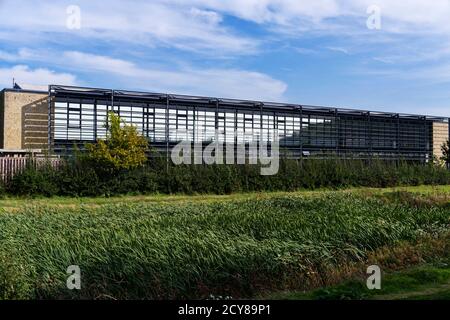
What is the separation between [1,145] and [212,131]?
1450 cm

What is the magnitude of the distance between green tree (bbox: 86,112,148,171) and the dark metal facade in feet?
12.3

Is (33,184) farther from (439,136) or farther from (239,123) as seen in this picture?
(439,136)

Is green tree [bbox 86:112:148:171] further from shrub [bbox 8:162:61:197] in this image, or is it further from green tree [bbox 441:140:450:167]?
green tree [bbox 441:140:450:167]

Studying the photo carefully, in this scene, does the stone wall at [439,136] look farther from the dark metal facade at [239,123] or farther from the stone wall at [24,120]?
the stone wall at [24,120]

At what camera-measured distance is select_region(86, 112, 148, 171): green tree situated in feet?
92.8

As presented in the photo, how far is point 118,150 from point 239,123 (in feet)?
48.7

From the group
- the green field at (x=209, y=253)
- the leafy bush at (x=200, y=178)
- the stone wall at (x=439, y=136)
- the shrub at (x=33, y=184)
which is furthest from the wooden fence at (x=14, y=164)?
the stone wall at (x=439, y=136)

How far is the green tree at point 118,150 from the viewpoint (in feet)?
92.8

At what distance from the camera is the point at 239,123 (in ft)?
137

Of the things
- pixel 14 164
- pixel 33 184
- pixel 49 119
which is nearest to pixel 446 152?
pixel 49 119

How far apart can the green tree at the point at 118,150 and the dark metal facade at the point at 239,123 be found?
3.74 m

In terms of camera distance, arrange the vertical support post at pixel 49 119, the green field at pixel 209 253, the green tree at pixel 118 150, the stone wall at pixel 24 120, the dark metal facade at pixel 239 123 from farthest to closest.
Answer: the dark metal facade at pixel 239 123
the stone wall at pixel 24 120
the vertical support post at pixel 49 119
the green tree at pixel 118 150
the green field at pixel 209 253
